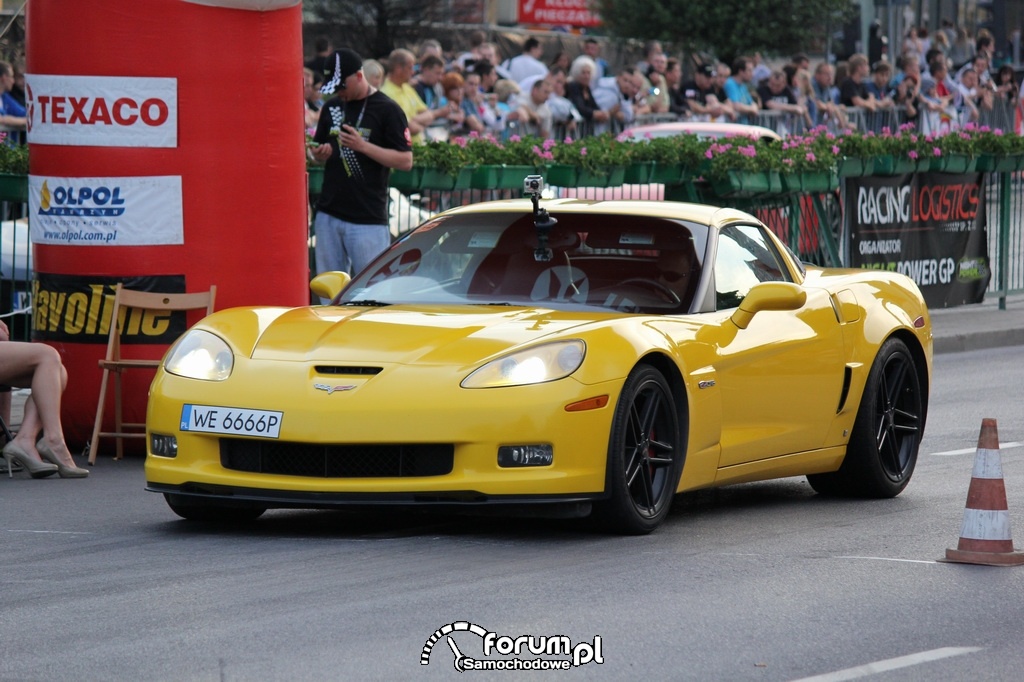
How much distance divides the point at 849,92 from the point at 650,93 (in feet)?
12.2

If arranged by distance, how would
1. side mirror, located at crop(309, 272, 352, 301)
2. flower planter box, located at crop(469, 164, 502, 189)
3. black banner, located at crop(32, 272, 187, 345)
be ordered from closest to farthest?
1. side mirror, located at crop(309, 272, 352, 301)
2. black banner, located at crop(32, 272, 187, 345)
3. flower planter box, located at crop(469, 164, 502, 189)

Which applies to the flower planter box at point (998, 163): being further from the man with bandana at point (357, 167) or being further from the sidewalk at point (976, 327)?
the man with bandana at point (357, 167)

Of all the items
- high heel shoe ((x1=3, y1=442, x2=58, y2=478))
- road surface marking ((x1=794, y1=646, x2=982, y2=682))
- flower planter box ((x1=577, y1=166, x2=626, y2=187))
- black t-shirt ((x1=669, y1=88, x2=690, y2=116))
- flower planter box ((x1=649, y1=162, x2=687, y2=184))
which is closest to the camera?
road surface marking ((x1=794, y1=646, x2=982, y2=682))

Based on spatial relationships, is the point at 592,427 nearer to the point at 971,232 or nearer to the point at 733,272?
the point at 733,272

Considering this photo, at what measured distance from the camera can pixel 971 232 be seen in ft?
64.6

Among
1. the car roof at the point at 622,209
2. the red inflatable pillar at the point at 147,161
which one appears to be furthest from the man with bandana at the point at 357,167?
the car roof at the point at 622,209

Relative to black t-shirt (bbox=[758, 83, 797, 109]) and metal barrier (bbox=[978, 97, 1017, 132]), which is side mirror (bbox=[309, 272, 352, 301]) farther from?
metal barrier (bbox=[978, 97, 1017, 132])

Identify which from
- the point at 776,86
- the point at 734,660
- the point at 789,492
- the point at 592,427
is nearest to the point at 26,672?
the point at 734,660

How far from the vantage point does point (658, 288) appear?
8.27 meters

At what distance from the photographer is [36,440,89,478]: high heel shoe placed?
956 cm

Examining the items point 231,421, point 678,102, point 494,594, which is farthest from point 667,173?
point 494,594

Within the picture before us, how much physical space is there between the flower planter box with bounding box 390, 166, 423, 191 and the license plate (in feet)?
24.0

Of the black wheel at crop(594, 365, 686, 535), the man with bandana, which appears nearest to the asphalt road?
the black wheel at crop(594, 365, 686, 535)

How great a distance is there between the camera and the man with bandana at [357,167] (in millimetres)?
12578
